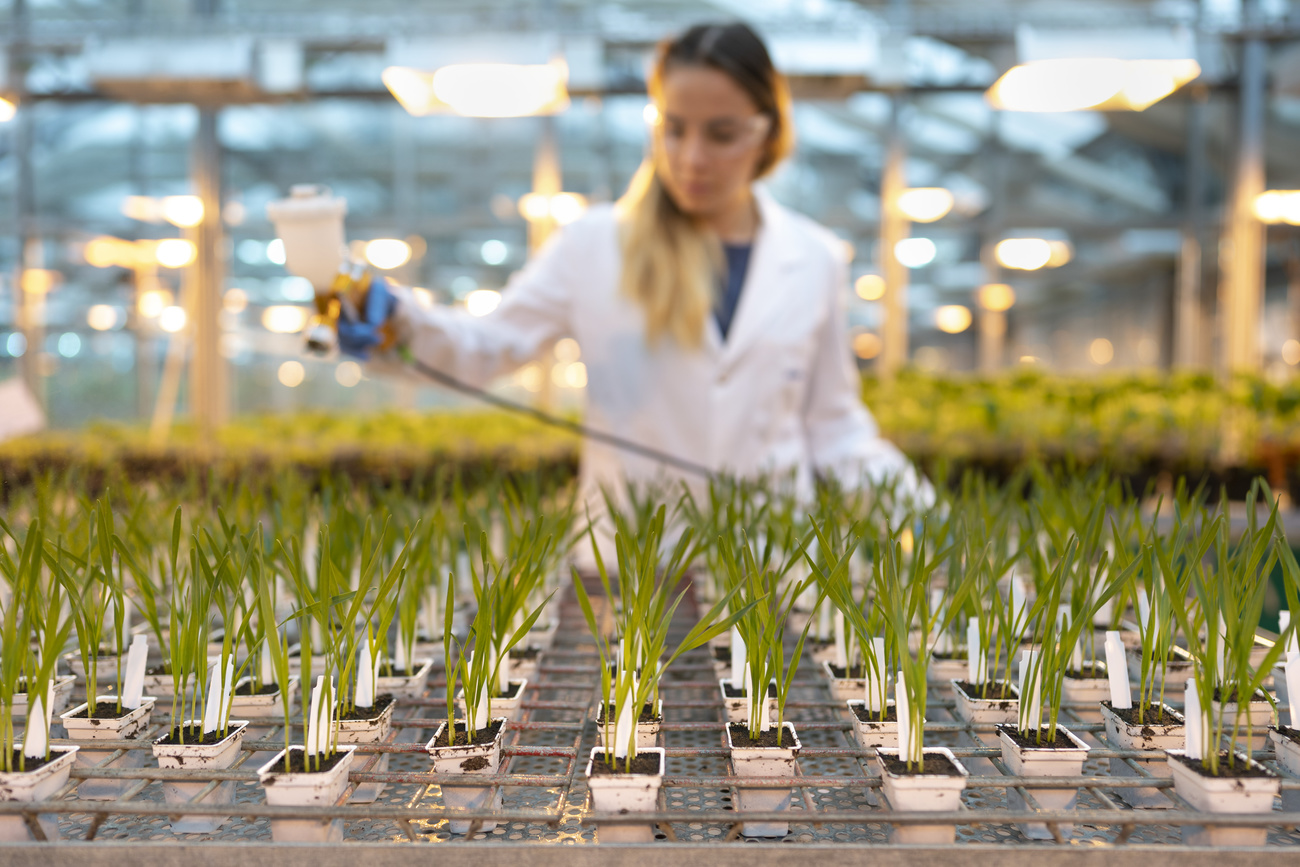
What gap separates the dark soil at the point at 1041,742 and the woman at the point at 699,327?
2.89 feet

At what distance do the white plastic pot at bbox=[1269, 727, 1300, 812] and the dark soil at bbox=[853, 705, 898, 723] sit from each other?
0.83 ft

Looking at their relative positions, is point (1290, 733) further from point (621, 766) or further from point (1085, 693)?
point (621, 766)

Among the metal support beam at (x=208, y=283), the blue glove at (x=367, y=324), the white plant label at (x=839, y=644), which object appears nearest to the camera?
the white plant label at (x=839, y=644)

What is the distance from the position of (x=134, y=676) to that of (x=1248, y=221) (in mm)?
7461

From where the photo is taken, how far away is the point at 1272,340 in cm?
880

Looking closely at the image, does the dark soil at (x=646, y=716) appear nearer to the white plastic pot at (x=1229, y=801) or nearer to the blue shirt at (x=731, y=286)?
the white plastic pot at (x=1229, y=801)

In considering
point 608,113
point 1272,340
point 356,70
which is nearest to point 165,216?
point 356,70

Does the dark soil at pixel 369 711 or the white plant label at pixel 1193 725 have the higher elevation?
A: the white plant label at pixel 1193 725

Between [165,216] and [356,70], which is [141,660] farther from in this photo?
[165,216]

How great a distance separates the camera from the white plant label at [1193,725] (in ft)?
1.95

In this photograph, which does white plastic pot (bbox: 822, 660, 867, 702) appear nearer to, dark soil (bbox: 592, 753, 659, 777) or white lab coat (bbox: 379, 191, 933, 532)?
dark soil (bbox: 592, 753, 659, 777)

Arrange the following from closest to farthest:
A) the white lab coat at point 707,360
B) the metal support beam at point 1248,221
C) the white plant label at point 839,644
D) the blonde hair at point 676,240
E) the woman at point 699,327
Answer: the white plant label at point 839,644 → the blonde hair at point 676,240 → the woman at point 699,327 → the white lab coat at point 707,360 → the metal support beam at point 1248,221

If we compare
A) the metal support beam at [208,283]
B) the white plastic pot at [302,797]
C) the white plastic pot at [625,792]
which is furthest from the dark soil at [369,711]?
the metal support beam at [208,283]

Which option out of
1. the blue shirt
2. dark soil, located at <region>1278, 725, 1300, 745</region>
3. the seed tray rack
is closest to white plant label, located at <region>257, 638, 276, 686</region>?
the seed tray rack
